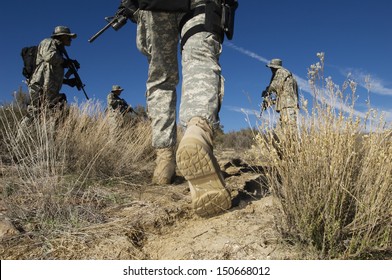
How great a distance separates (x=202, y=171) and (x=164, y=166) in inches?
41.5

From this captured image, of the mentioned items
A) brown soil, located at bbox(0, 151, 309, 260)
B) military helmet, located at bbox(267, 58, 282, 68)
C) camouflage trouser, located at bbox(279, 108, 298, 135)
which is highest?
military helmet, located at bbox(267, 58, 282, 68)

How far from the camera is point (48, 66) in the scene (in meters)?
6.08

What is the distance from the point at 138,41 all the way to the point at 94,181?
3.55ft

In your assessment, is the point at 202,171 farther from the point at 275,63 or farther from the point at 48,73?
the point at 275,63

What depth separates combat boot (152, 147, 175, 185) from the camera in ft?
8.22

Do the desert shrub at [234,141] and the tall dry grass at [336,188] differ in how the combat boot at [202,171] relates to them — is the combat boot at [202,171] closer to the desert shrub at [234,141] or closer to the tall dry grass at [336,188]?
the tall dry grass at [336,188]

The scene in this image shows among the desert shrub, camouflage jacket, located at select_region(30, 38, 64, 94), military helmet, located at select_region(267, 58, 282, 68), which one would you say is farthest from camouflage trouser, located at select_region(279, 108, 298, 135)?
the desert shrub

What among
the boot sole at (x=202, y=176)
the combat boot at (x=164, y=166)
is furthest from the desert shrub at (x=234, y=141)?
the boot sole at (x=202, y=176)

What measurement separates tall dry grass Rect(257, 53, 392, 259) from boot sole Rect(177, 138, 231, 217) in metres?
0.24

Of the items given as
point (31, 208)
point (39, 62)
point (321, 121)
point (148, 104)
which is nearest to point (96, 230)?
point (31, 208)

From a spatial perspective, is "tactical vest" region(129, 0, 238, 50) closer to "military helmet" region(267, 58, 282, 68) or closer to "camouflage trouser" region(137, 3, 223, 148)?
"camouflage trouser" region(137, 3, 223, 148)

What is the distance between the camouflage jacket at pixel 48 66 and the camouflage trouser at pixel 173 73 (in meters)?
4.14

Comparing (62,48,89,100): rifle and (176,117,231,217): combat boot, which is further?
(62,48,89,100): rifle

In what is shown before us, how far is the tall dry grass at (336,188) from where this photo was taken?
1211mm
